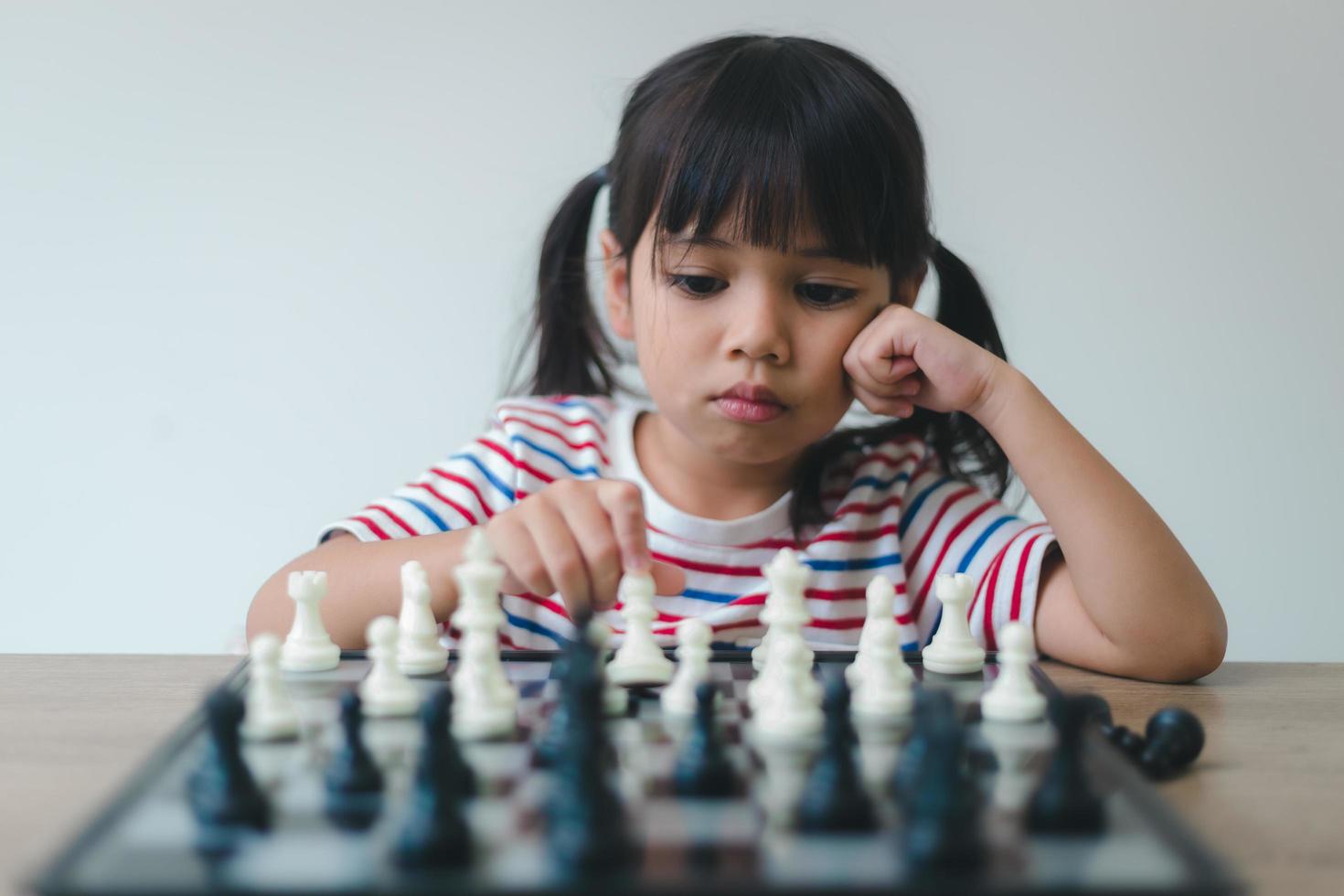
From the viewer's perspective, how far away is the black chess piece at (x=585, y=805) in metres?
0.57

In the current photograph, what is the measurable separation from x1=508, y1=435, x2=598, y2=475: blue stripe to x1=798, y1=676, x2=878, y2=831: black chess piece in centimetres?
105

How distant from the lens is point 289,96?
3057mm

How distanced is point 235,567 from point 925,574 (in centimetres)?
208

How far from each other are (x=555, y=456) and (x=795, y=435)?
38 centimetres

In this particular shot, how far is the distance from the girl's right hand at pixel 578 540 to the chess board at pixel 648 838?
25 centimetres

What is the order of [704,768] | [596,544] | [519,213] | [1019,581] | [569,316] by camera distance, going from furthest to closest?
[519,213] → [569,316] → [1019,581] → [596,544] → [704,768]

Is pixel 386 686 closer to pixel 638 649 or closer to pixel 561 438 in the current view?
pixel 638 649

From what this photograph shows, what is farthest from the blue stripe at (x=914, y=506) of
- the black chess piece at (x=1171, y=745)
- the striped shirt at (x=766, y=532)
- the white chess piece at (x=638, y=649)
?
the black chess piece at (x=1171, y=745)

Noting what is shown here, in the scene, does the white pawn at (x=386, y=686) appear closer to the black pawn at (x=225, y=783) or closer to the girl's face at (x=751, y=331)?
the black pawn at (x=225, y=783)

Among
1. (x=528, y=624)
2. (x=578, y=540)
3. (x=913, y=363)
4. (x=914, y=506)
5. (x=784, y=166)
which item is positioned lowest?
(x=528, y=624)

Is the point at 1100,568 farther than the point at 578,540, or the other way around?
the point at 1100,568

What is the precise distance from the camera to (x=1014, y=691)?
2.98 feet

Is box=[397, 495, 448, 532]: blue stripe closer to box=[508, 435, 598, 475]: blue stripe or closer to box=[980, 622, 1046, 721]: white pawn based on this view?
box=[508, 435, 598, 475]: blue stripe

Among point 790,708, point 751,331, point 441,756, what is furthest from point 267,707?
point 751,331
